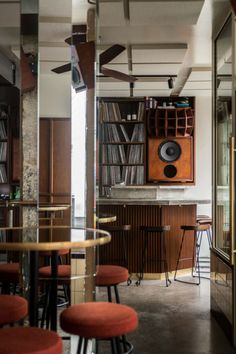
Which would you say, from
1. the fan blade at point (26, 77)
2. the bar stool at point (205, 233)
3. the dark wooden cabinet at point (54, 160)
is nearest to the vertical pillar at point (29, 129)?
the fan blade at point (26, 77)

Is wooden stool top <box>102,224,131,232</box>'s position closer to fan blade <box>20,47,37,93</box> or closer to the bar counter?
the bar counter

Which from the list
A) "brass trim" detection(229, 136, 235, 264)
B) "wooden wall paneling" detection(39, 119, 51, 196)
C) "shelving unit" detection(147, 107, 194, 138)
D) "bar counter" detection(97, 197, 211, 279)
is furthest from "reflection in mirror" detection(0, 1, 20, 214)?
"brass trim" detection(229, 136, 235, 264)

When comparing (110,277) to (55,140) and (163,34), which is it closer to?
(163,34)

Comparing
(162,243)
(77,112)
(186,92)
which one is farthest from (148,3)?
(186,92)

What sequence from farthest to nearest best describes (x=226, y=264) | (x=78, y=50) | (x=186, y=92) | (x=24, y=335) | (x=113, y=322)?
1. (x=186, y=92)
2. (x=226, y=264)
3. (x=78, y=50)
4. (x=113, y=322)
5. (x=24, y=335)

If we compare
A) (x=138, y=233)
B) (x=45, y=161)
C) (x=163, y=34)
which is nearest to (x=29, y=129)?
(x=163, y=34)

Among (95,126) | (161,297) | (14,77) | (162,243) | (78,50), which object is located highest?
(14,77)

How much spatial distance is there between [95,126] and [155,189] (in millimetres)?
3289

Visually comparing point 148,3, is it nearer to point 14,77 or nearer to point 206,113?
point 14,77

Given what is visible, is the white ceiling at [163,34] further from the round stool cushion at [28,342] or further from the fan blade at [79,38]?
the round stool cushion at [28,342]

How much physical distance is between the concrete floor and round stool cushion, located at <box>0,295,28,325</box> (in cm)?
145

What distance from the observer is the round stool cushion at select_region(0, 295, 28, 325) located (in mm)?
2207

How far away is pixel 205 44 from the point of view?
515 cm

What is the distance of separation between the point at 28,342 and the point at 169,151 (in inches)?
264
